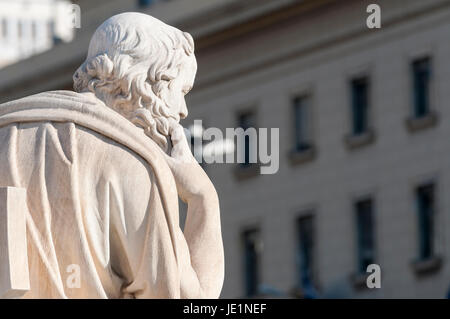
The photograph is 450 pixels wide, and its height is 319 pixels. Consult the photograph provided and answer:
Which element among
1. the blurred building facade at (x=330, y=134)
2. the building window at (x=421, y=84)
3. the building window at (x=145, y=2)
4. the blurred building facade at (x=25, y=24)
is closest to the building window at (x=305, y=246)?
the blurred building facade at (x=330, y=134)

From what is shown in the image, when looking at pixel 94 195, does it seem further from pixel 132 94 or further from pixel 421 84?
pixel 421 84

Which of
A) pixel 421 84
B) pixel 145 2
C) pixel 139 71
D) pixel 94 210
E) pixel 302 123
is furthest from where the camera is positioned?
pixel 145 2

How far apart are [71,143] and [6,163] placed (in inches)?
9.5

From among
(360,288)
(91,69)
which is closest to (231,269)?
(360,288)

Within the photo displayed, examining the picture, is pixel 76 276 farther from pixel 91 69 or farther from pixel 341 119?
pixel 341 119

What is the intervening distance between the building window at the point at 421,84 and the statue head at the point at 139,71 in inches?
2030

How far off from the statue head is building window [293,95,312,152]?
55391 mm

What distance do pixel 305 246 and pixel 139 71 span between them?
55591 mm

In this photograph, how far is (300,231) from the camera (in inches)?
2569

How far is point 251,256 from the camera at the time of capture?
67375 mm

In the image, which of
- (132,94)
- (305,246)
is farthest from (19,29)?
(132,94)

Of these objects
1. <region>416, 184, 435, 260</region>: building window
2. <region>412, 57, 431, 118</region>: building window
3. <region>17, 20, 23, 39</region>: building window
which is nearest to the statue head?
<region>416, 184, 435, 260</region>: building window

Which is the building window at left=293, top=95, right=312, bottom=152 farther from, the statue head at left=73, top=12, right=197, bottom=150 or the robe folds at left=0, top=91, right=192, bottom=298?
the robe folds at left=0, top=91, right=192, bottom=298

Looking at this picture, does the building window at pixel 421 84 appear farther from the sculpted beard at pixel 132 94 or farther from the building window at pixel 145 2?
the sculpted beard at pixel 132 94
